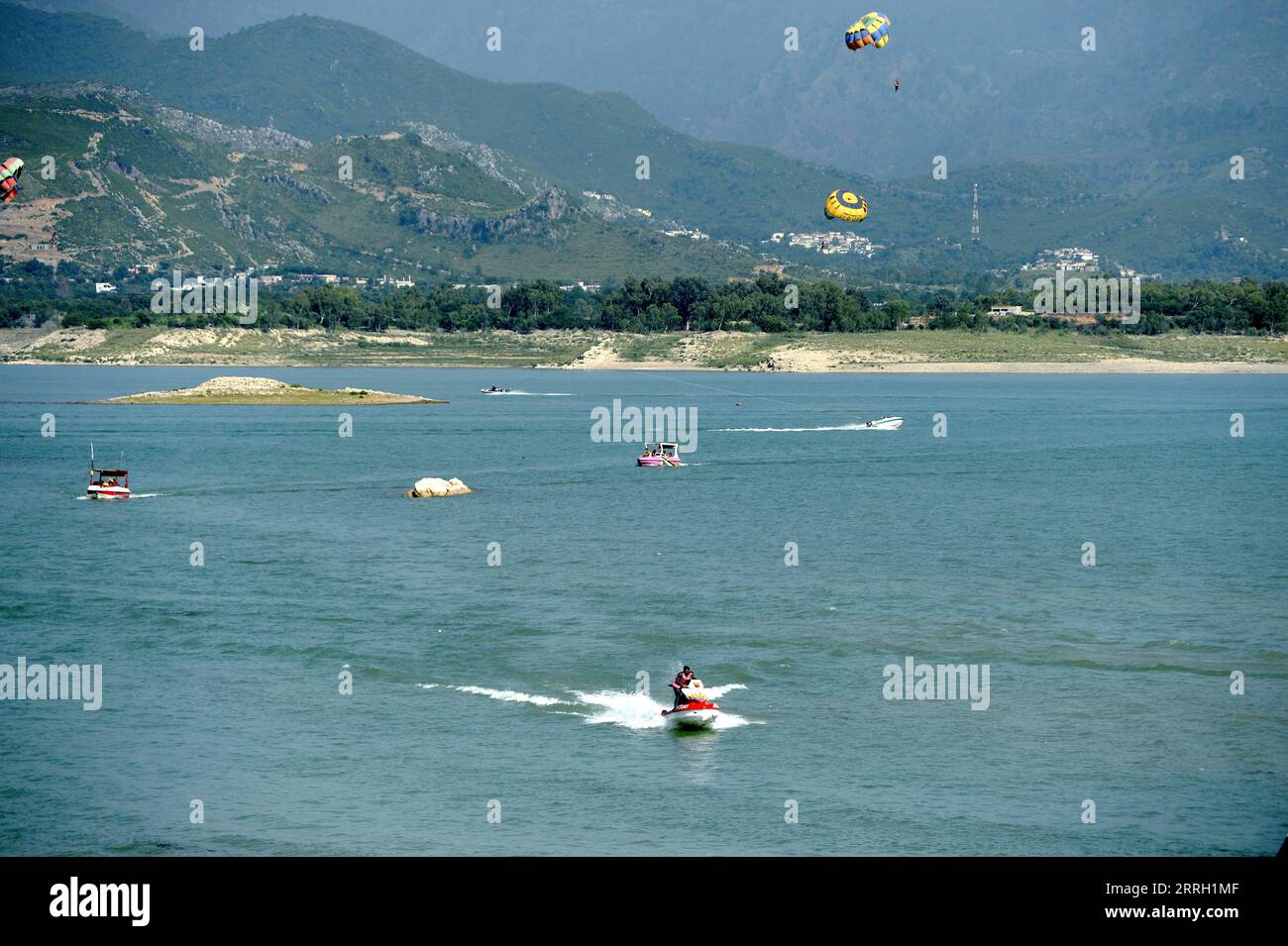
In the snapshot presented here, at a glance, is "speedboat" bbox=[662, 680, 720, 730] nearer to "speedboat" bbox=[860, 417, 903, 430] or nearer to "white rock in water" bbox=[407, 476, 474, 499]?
"white rock in water" bbox=[407, 476, 474, 499]

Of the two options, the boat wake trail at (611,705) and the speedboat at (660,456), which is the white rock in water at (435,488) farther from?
the boat wake trail at (611,705)

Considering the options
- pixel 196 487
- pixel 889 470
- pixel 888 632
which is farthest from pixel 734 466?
pixel 888 632

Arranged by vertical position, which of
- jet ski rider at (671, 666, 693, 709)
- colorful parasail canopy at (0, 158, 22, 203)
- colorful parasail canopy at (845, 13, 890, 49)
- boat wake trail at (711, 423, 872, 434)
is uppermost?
colorful parasail canopy at (845, 13, 890, 49)

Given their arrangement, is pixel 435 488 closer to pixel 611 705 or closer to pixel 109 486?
pixel 109 486
